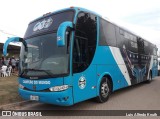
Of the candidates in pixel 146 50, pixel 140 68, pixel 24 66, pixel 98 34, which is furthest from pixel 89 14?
pixel 146 50

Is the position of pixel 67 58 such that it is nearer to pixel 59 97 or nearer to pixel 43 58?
pixel 43 58

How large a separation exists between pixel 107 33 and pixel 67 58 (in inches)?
116

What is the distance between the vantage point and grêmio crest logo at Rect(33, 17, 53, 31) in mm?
6266

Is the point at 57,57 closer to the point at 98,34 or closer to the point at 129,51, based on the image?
the point at 98,34

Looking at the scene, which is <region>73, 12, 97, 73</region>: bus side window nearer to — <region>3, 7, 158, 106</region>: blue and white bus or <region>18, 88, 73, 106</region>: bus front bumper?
<region>3, 7, 158, 106</region>: blue and white bus

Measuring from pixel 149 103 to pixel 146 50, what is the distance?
697 centimetres

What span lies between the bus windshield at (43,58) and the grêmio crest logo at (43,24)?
1.34ft

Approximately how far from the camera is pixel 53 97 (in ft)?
17.5

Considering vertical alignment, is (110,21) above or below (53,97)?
above

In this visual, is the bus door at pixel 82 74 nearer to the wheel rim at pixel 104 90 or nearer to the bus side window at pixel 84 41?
the bus side window at pixel 84 41

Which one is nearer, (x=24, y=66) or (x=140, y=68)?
(x=24, y=66)

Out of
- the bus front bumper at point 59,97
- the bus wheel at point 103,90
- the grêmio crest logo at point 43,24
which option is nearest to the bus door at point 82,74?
the bus front bumper at point 59,97

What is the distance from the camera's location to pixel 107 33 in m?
7.76

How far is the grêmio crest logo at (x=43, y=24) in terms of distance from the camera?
20.6 ft
